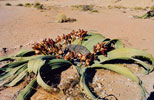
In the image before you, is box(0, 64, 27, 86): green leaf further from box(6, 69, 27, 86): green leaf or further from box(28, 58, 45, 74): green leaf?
box(28, 58, 45, 74): green leaf

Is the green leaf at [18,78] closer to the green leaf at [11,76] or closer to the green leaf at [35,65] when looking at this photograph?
the green leaf at [11,76]

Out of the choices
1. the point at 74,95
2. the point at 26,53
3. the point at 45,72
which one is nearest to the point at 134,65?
the point at 74,95

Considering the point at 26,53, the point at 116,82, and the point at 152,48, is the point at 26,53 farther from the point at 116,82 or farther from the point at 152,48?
the point at 152,48

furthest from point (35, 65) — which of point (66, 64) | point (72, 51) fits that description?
point (72, 51)

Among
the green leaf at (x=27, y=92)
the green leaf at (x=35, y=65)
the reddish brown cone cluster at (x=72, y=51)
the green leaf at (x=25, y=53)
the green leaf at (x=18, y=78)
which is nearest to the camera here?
the green leaf at (x=27, y=92)

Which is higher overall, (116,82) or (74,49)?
(74,49)

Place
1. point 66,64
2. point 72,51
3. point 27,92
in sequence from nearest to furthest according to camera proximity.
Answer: point 27,92 < point 66,64 < point 72,51

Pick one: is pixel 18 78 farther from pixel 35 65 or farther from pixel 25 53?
pixel 25 53

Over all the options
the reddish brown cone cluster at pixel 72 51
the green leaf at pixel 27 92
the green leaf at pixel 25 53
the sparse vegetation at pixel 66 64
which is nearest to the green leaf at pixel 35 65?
the sparse vegetation at pixel 66 64

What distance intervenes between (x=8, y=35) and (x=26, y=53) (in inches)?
59.8

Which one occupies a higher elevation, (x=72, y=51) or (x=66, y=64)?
(x=72, y=51)

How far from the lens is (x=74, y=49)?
201 centimetres

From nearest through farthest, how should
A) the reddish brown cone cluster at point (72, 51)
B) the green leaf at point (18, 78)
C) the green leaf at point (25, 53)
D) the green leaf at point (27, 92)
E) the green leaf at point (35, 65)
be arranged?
1. the green leaf at point (27, 92)
2. the green leaf at point (35, 65)
3. the green leaf at point (18, 78)
4. the reddish brown cone cluster at point (72, 51)
5. the green leaf at point (25, 53)

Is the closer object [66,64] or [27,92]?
[27,92]
